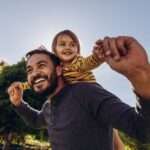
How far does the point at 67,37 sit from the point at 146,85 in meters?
2.03

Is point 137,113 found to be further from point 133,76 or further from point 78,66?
point 78,66

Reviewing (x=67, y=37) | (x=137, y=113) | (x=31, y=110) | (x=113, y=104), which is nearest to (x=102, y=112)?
(x=113, y=104)

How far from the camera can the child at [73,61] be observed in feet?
13.3

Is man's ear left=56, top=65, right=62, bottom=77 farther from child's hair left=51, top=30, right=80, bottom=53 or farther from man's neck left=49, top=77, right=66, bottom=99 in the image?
child's hair left=51, top=30, right=80, bottom=53

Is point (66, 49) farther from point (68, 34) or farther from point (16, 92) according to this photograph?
point (16, 92)

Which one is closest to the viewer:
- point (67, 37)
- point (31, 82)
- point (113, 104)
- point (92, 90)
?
point (113, 104)

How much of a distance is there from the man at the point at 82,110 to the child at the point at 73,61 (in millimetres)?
92

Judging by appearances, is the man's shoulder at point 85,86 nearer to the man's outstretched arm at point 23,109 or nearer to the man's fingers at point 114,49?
the man's outstretched arm at point 23,109

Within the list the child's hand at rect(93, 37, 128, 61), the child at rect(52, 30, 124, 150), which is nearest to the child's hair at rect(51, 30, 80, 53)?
the child at rect(52, 30, 124, 150)

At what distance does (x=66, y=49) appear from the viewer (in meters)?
4.51

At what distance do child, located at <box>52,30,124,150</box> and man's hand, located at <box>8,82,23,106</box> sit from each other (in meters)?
0.59

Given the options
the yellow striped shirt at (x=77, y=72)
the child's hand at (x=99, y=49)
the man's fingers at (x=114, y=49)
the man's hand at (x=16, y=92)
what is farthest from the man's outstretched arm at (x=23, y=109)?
the man's fingers at (x=114, y=49)

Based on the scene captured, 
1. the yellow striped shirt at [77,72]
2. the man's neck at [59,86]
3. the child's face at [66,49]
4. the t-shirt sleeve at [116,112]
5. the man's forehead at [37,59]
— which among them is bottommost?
the t-shirt sleeve at [116,112]

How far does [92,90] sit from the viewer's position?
12.8 ft
